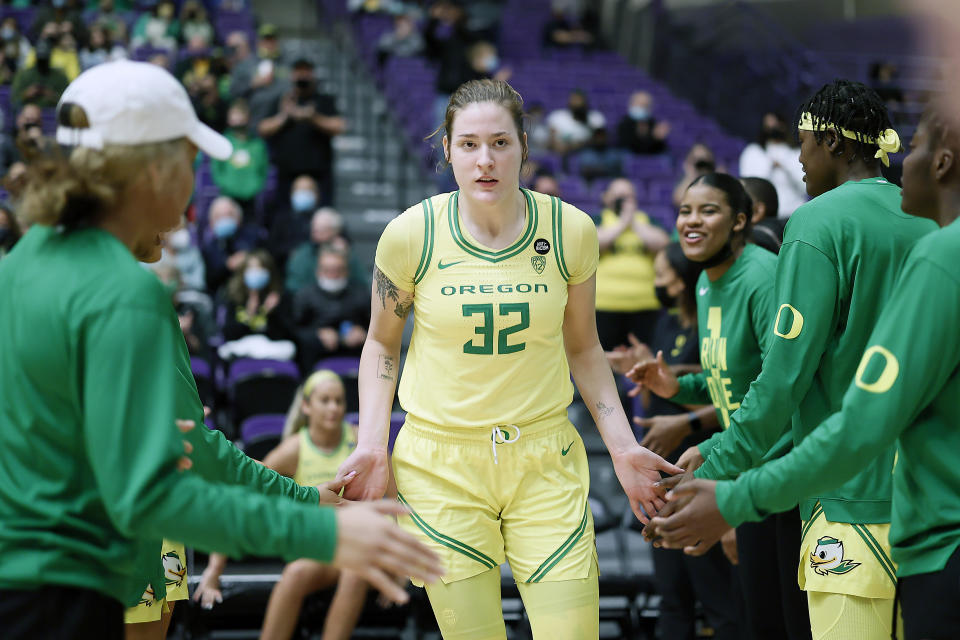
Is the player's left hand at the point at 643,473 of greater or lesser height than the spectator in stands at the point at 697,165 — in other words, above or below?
below

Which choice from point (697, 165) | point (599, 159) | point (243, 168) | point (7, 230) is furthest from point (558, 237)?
point (599, 159)

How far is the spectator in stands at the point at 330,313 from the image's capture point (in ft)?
28.1

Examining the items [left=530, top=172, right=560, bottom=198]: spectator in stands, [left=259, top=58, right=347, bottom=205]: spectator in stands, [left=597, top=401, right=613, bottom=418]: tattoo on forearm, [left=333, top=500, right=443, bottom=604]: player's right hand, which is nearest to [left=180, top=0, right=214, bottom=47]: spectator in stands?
[left=259, top=58, right=347, bottom=205]: spectator in stands

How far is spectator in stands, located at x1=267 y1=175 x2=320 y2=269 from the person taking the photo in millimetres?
10125

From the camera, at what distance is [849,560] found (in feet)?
11.1

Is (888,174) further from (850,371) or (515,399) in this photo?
(515,399)

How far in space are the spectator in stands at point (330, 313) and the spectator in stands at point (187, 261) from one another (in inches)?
57.3

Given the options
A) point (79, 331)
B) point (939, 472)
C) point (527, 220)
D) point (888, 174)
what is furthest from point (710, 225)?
point (79, 331)

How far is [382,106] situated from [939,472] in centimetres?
1320

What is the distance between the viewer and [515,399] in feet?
12.1

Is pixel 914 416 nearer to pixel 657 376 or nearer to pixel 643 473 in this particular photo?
pixel 643 473

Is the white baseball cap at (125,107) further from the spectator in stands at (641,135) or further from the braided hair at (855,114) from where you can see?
the spectator in stands at (641,135)

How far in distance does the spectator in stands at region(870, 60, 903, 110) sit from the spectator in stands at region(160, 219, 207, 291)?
25.9ft

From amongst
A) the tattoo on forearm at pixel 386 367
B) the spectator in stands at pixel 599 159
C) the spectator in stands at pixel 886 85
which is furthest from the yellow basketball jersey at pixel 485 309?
the spectator in stands at pixel 886 85
